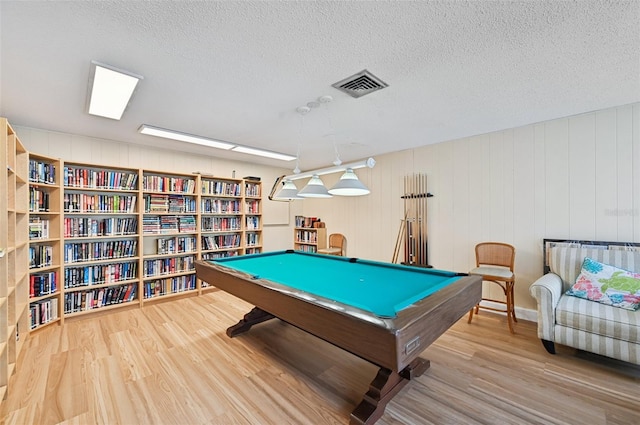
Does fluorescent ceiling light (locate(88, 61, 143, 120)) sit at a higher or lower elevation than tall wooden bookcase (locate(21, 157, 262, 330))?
higher

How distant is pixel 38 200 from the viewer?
2957 millimetres

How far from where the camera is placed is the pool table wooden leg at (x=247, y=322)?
2.76 metres

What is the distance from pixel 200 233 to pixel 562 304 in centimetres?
451

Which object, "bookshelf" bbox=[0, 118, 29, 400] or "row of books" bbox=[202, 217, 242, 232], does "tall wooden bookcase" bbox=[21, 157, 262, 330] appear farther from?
"bookshelf" bbox=[0, 118, 29, 400]

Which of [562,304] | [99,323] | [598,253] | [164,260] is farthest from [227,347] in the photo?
[598,253]

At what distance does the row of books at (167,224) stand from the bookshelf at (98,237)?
5.3 inches

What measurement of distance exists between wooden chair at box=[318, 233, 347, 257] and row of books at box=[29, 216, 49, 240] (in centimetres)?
373

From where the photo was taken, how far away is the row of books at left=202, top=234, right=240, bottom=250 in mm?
4423

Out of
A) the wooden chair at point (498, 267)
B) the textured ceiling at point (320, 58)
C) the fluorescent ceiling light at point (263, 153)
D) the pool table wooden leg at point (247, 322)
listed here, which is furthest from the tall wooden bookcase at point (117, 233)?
the wooden chair at point (498, 267)

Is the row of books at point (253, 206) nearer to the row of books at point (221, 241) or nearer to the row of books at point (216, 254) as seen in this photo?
the row of books at point (221, 241)

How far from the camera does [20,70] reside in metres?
1.90

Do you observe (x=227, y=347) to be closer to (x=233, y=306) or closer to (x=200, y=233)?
(x=233, y=306)

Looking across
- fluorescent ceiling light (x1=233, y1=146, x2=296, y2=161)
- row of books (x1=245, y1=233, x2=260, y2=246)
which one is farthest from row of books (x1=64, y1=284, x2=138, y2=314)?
fluorescent ceiling light (x1=233, y1=146, x2=296, y2=161)

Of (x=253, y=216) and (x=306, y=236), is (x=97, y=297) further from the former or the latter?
(x=306, y=236)
